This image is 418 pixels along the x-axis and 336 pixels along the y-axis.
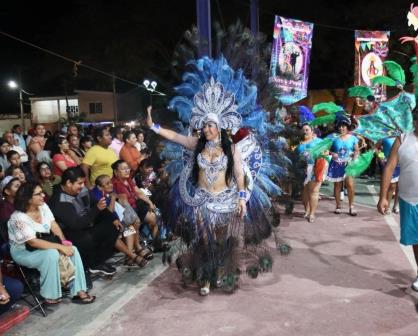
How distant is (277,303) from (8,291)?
7.87 feet

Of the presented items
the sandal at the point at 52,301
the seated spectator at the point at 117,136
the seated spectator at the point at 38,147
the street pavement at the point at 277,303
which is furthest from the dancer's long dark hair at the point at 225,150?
the seated spectator at the point at 117,136

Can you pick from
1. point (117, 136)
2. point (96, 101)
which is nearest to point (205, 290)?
point (117, 136)

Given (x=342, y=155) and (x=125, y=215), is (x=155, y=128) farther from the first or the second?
(x=342, y=155)

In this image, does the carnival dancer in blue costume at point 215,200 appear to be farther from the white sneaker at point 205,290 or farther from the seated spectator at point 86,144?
the seated spectator at point 86,144

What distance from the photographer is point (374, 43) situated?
606 inches

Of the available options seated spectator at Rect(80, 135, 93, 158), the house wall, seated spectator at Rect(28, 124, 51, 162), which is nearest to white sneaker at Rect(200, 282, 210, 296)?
seated spectator at Rect(28, 124, 51, 162)

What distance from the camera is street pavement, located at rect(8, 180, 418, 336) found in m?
3.94

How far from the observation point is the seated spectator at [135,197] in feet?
19.5

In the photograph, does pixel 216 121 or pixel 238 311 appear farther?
pixel 216 121

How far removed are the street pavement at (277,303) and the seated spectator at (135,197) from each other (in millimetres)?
774

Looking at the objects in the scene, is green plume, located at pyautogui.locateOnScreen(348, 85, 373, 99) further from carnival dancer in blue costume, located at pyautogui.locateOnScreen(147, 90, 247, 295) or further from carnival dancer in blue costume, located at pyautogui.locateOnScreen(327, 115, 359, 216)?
carnival dancer in blue costume, located at pyautogui.locateOnScreen(147, 90, 247, 295)

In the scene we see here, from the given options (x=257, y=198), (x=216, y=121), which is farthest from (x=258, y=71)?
(x=257, y=198)

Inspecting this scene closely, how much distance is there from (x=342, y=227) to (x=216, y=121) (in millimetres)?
3567

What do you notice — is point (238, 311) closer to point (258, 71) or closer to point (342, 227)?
point (258, 71)
